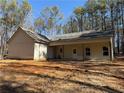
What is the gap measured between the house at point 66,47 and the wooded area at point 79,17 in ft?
48.1

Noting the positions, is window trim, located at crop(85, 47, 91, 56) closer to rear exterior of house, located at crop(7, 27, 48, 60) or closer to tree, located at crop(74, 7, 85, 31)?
rear exterior of house, located at crop(7, 27, 48, 60)

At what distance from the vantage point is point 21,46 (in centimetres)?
2633

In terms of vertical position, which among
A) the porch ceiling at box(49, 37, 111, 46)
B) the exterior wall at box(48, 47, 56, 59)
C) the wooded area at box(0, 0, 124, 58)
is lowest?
the exterior wall at box(48, 47, 56, 59)

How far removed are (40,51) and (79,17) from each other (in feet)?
91.8

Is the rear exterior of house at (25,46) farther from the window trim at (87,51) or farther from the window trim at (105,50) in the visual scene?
the window trim at (105,50)

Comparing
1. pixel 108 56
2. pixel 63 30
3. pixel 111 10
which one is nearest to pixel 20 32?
pixel 108 56

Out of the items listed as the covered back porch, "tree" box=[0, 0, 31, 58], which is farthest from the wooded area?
the covered back porch

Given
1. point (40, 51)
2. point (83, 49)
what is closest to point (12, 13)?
point (40, 51)

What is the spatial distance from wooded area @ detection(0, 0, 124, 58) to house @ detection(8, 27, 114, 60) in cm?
1466

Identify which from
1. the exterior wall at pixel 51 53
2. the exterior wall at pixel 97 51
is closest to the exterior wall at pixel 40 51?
the exterior wall at pixel 51 53

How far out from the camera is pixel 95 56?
23984 millimetres

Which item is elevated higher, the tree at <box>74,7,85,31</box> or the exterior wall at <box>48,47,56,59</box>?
the tree at <box>74,7,85,31</box>

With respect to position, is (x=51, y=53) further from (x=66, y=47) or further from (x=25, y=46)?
(x=25, y=46)

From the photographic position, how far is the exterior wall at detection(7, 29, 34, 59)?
25.2 meters
